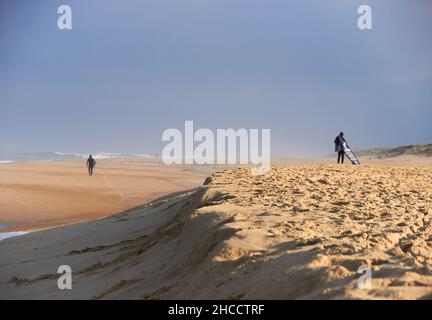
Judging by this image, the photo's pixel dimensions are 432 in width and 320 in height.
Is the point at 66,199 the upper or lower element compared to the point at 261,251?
lower

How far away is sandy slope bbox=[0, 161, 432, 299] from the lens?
11.5ft

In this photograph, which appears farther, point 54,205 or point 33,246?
point 54,205

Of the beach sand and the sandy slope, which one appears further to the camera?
the beach sand

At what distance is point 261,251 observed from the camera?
14.1 feet

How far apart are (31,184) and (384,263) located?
83.1ft

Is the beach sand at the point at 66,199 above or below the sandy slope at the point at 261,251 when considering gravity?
below

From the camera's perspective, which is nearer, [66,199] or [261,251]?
[261,251]

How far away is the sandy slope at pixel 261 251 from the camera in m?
3.51

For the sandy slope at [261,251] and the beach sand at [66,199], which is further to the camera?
the beach sand at [66,199]

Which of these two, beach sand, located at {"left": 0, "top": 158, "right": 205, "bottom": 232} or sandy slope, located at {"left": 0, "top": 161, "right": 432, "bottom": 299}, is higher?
sandy slope, located at {"left": 0, "top": 161, "right": 432, "bottom": 299}
